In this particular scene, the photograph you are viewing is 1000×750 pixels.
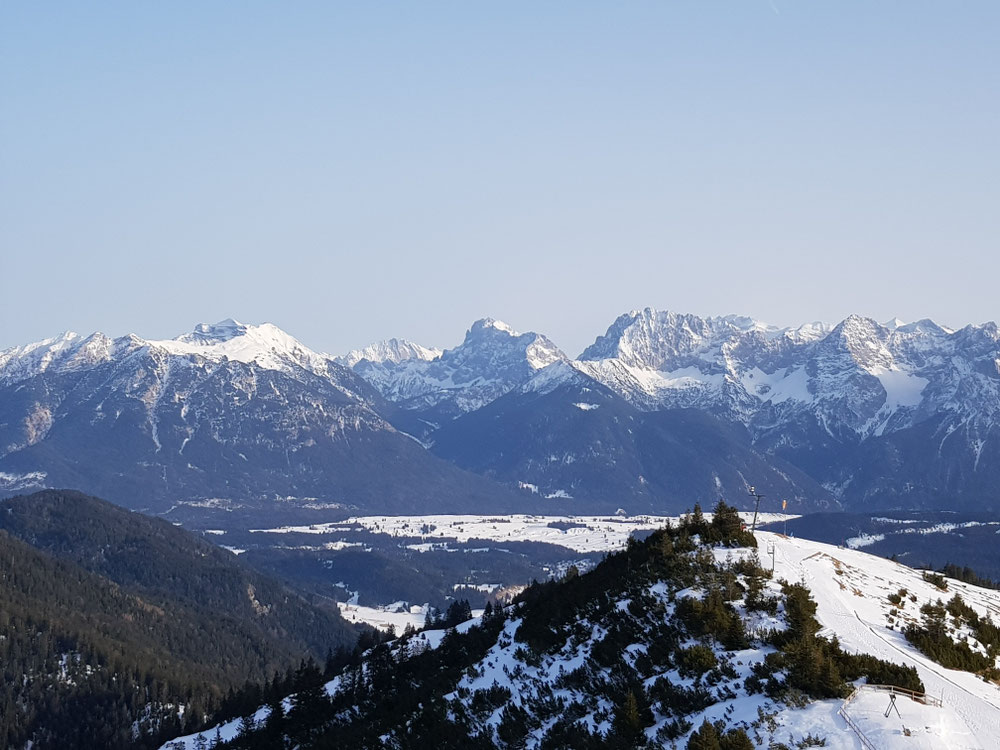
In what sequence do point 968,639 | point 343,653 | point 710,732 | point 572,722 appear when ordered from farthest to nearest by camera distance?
point 343,653
point 968,639
point 572,722
point 710,732

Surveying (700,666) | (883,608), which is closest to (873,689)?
(700,666)

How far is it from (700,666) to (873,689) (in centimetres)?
1326

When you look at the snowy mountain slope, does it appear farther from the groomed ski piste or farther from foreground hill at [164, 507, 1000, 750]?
foreground hill at [164, 507, 1000, 750]

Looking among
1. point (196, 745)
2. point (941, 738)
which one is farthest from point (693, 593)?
point (196, 745)

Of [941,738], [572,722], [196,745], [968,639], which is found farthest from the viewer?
[196,745]

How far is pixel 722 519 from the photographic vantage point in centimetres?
11750

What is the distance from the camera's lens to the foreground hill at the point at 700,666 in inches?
2682

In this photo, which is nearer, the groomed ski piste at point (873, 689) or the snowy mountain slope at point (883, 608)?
the groomed ski piste at point (873, 689)

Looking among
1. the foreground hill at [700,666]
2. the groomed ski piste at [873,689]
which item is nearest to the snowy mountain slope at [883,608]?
the groomed ski piste at [873,689]

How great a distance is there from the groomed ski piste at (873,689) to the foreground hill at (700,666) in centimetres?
17

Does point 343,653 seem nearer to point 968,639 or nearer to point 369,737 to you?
point 369,737

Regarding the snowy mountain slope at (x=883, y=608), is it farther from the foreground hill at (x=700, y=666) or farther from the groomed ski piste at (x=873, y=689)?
the foreground hill at (x=700, y=666)

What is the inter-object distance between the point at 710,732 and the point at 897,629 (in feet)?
97.3

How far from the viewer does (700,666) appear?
260 ft
